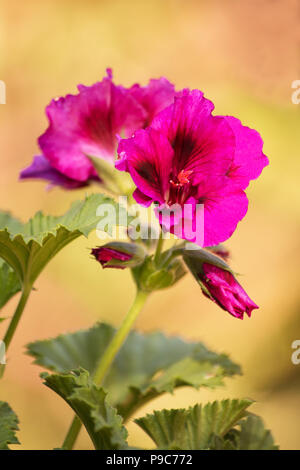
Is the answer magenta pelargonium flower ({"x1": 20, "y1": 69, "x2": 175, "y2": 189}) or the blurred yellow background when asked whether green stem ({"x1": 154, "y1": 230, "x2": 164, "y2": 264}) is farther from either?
the blurred yellow background

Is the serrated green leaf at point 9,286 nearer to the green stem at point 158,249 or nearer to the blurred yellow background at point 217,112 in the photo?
the green stem at point 158,249

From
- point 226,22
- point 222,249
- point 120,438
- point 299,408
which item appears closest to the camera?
point 120,438

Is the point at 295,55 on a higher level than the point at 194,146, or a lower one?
higher

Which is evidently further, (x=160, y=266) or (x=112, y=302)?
(x=112, y=302)

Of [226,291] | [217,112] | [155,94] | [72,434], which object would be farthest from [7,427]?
[217,112]
